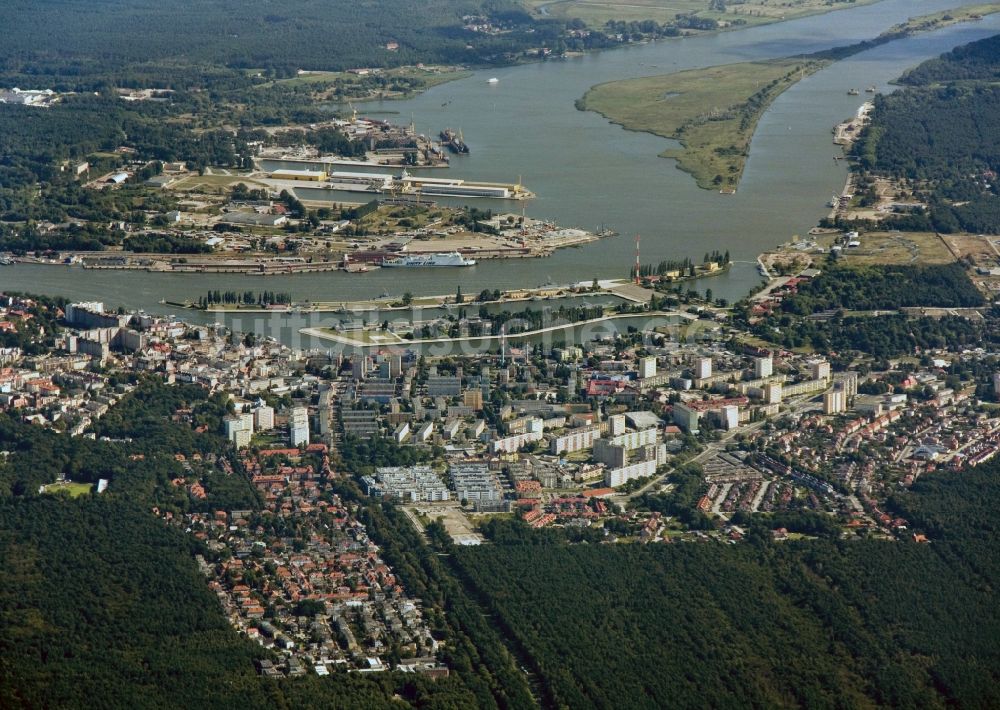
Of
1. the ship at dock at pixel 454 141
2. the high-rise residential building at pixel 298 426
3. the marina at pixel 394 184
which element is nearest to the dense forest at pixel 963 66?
the ship at dock at pixel 454 141

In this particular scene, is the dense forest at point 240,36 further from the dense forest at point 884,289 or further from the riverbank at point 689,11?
the dense forest at point 884,289

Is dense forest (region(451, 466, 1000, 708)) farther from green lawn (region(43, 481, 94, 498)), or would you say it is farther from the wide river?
the wide river

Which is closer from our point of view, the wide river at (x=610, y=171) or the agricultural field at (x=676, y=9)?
the wide river at (x=610, y=171)

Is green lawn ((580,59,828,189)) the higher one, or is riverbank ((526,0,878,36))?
green lawn ((580,59,828,189))

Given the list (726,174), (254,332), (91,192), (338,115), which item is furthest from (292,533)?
(338,115)

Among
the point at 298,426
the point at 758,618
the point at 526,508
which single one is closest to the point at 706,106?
the point at 298,426

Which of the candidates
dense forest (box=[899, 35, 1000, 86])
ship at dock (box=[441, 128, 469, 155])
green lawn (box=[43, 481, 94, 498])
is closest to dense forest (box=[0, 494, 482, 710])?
green lawn (box=[43, 481, 94, 498])

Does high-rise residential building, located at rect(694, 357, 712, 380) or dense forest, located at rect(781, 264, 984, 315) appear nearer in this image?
high-rise residential building, located at rect(694, 357, 712, 380)
